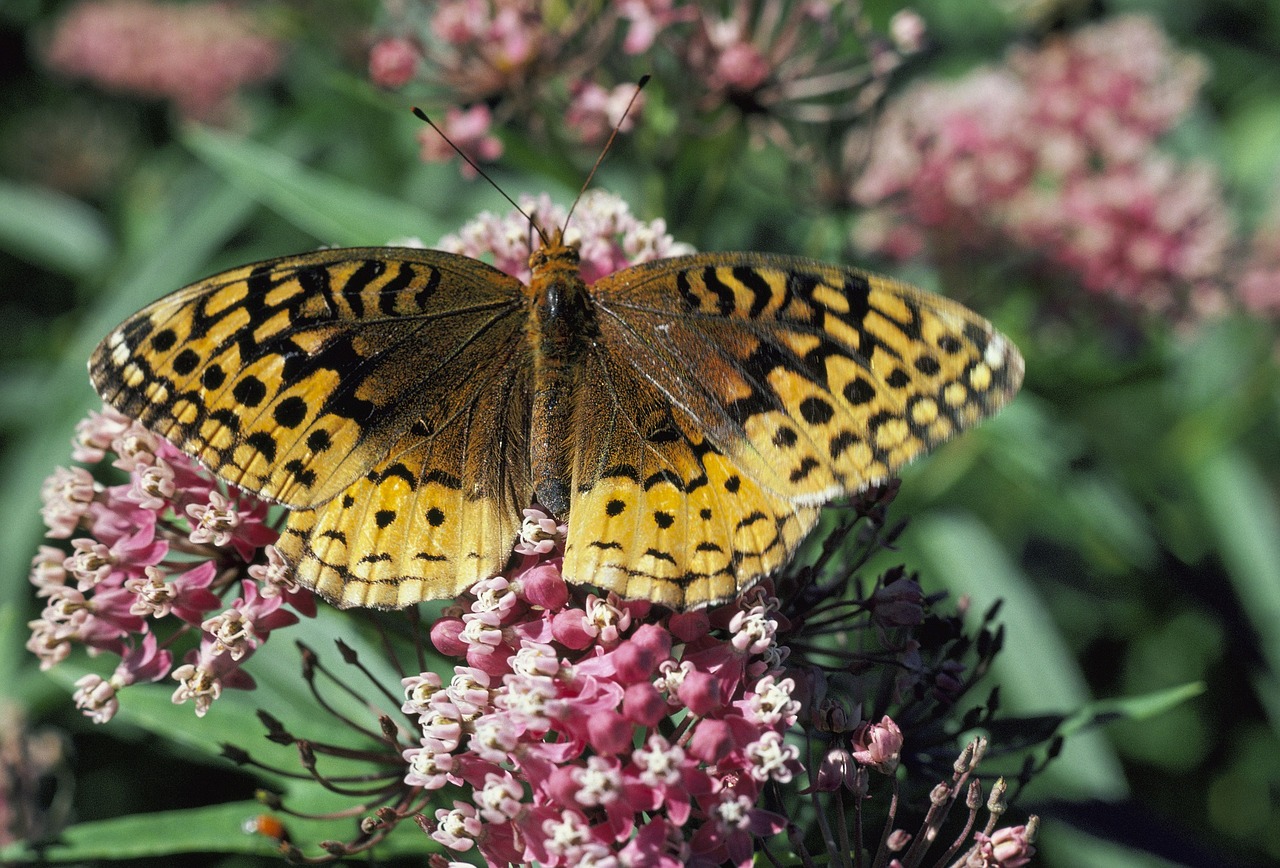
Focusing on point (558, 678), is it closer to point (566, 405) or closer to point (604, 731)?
point (604, 731)

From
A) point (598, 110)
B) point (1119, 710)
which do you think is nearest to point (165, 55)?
point (598, 110)

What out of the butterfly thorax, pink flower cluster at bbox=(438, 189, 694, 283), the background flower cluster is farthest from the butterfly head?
the background flower cluster

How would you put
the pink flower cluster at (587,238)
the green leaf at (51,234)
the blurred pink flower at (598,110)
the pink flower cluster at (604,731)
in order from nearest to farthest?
the pink flower cluster at (604,731)
the pink flower cluster at (587,238)
the blurred pink flower at (598,110)
the green leaf at (51,234)

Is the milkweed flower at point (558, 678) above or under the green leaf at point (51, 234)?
under

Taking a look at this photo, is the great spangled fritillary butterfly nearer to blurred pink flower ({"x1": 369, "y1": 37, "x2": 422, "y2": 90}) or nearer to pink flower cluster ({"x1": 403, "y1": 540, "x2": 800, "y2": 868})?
pink flower cluster ({"x1": 403, "y1": 540, "x2": 800, "y2": 868})

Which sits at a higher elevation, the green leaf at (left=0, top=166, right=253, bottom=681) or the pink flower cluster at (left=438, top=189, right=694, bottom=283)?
the green leaf at (left=0, top=166, right=253, bottom=681)

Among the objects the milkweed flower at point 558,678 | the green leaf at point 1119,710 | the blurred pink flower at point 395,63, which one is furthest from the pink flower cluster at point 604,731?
the blurred pink flower at point 395,63

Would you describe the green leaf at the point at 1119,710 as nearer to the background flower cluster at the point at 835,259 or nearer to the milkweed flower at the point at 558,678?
the background flower cluster at the point at 835,259
